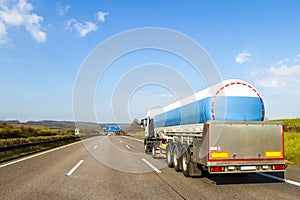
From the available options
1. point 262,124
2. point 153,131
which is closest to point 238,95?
point 262,124

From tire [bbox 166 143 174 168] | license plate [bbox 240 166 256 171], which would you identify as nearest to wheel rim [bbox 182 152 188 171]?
tire [bbox 166 143 174 168]

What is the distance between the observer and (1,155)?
15930 mm

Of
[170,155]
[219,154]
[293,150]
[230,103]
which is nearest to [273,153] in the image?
[219,154]

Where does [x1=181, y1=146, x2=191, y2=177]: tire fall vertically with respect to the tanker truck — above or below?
below

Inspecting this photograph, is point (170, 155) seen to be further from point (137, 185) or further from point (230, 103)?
point (230, 103)

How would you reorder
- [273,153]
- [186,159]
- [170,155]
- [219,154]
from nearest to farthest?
[219,154] → [273,153] → [186,159] → [170,155]

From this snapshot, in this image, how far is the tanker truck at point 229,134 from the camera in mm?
8117

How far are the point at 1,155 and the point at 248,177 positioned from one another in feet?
42.0

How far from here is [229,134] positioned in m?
8.22

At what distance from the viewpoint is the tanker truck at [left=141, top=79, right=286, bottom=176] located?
8.12 meters

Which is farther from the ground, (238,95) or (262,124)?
(238,95)

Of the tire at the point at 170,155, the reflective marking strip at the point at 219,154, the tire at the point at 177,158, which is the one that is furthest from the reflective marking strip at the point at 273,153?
the tire at the point at 170,155

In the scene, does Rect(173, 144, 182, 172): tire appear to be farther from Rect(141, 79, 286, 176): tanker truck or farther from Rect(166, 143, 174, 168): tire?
Rect(166, 143, 174, 168): tire

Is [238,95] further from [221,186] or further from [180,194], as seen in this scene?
[180,194]
